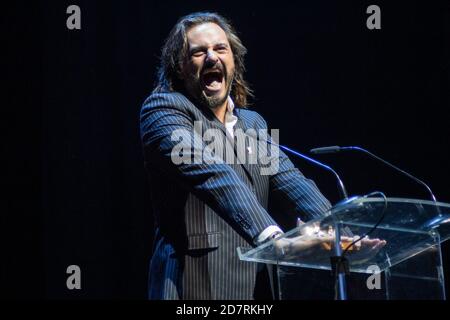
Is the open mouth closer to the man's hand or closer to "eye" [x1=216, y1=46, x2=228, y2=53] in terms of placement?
"eye" [x1=216, y1=46, x2=228, y2=53]

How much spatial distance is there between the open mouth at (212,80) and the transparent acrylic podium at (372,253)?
0.87 meters

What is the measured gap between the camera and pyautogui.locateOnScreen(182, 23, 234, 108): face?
2656 millimetres

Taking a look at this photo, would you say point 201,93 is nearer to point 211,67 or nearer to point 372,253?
point 211,67

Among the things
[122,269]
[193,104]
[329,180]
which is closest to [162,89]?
[193,104]

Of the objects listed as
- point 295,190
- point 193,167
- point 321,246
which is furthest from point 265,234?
point 295,190

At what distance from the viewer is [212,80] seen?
2.71m

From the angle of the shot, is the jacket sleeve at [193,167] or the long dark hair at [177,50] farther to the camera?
the long dark hair at [177,50]

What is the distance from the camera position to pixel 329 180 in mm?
4059

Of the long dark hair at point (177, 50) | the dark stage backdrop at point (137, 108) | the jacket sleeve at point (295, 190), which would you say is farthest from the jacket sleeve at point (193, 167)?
the dark stage backdrop at point (137, 108)

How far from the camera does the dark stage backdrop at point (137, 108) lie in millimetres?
3561

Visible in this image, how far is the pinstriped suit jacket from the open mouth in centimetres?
28

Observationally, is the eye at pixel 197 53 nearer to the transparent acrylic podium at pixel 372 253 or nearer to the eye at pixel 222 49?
the eye at pixel 222 49

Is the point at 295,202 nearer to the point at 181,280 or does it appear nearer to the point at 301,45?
the point at 181,280

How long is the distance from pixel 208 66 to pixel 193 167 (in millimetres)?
717
